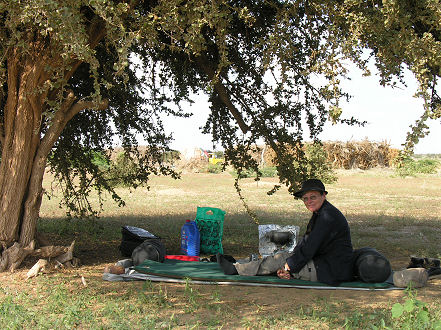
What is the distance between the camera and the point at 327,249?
5.73m

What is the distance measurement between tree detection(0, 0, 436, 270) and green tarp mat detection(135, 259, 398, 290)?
1.92 m

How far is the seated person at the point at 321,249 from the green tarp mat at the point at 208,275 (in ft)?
0.36

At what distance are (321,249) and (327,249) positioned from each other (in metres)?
0.07

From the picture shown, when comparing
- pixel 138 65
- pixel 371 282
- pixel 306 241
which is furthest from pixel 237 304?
pixel 138 65

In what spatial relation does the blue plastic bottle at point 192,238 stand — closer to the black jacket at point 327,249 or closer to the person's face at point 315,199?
the black jacket at point 327,249

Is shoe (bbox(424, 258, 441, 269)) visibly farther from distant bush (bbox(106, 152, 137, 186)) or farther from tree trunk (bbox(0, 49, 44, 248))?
tree trunk (bbox(0, 49, 44, 248))

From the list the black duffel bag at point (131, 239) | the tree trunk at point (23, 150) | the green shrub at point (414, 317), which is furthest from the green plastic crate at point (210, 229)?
the green shrub at point (414, 317)

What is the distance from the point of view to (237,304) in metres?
5.08

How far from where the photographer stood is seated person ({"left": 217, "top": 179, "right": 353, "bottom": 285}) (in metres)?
5.62

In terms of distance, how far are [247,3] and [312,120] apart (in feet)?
8.10

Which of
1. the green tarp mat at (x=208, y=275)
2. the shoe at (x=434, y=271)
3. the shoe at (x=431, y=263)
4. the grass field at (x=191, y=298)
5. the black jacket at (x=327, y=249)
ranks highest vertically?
the black jacket at (x=327, y=249)

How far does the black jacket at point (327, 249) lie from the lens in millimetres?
5613

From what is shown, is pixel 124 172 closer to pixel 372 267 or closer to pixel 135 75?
pixel 135 75

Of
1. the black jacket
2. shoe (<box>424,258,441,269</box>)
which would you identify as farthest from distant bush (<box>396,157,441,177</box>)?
the black jacket
